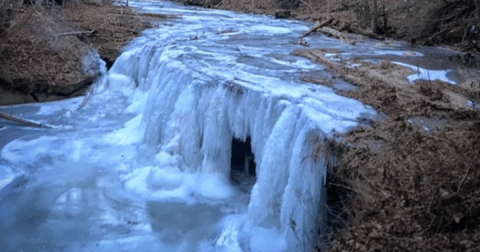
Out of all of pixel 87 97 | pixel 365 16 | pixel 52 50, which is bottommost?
pixel 87 97

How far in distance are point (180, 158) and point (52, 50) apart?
6941 mm

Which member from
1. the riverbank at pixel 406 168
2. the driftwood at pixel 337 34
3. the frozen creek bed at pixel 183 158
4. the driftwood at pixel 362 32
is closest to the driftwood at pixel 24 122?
the frozen creek bed at pixel 183 158

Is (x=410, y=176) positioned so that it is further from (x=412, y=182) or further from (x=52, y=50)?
(x=52, y=50)

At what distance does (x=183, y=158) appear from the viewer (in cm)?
1159

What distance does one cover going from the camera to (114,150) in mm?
12547

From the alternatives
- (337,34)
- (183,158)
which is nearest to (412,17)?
(337,34)

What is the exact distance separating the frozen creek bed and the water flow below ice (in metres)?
0.03

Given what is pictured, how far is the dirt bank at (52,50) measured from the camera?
15.3 meters

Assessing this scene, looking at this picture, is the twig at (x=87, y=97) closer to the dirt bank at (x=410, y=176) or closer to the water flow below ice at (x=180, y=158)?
the water flow below ice at (x=180, y=158)

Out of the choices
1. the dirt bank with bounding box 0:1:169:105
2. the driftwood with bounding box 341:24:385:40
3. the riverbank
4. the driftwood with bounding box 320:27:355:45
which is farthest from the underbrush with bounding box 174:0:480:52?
the dirt bank with bounding box 0:1:169:105

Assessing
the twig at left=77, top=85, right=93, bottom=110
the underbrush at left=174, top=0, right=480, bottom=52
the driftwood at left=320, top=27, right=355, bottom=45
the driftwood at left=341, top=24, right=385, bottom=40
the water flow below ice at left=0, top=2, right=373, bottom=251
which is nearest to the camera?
the water flow below ice at left=0, top=2, right=373, bottom=251

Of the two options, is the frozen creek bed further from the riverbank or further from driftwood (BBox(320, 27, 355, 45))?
the riverbank

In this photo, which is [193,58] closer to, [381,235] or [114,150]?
[114,150]

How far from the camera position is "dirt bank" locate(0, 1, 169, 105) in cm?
1527
